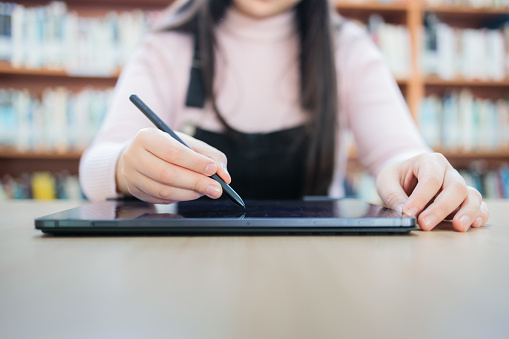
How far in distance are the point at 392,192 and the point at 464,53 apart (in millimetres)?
1750

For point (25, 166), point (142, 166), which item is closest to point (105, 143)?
point (142, 166)

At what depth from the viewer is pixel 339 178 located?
1.08 metres

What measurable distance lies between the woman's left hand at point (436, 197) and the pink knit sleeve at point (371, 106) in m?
0.29

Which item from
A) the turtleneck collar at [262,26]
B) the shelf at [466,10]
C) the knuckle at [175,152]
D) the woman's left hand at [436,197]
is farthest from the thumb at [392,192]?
the shelf at [466,10]

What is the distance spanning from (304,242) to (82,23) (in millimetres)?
1761

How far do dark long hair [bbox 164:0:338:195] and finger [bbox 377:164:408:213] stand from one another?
0.40 meters

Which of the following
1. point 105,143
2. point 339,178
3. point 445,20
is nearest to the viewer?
point 105,143

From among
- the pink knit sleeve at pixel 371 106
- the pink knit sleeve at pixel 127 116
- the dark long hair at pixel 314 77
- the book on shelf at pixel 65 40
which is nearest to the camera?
the pink knit sleeve at pixel 127 116

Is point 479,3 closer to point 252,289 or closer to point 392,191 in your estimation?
point 392,191

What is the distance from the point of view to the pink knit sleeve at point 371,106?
801mm

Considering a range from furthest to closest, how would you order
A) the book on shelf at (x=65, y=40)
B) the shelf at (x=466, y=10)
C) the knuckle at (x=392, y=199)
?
the shelf at (x=466, y=10) → the book on shelf at (x=65, y=40) → the knuckle at (x=392, y=199)

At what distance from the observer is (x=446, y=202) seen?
0.40 m

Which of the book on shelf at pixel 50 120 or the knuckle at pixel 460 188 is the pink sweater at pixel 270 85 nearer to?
the knuckle at pixel 460 188

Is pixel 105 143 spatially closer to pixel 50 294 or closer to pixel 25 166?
pixel 50 294
